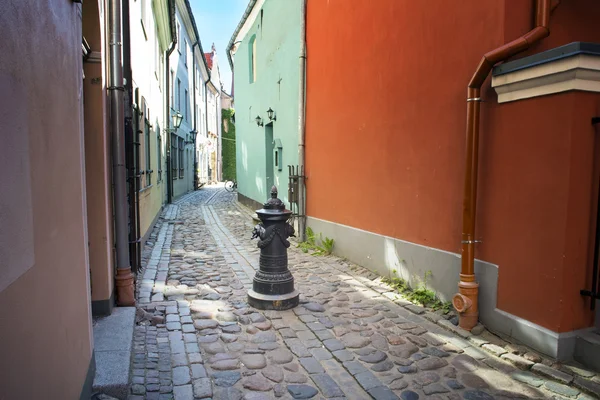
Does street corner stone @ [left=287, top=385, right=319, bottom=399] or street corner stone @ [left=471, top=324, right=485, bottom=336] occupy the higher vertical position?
street corner stone @ [left=471, top=324, right=485, bottom=336]

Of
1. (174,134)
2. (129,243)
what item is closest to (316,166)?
(129,243)

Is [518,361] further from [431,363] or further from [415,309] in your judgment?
[415,309]

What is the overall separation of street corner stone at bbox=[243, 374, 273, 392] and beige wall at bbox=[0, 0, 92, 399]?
3.71 ft

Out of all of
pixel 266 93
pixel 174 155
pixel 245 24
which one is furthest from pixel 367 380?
pixel 174 155

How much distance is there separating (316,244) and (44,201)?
6892mm

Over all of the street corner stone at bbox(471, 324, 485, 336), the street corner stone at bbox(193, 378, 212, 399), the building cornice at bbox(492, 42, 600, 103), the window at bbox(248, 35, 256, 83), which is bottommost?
the street corner stone at bbox(193, 378, 212, 399)

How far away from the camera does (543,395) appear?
314 cm

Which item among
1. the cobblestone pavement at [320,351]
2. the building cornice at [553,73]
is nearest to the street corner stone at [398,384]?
the cobblestone pavement at [320,351]

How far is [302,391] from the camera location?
3238mm

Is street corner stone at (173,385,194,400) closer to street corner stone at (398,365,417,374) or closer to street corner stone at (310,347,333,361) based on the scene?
street corner stone at (310,347,333,361)

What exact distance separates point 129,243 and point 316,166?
4435 mm

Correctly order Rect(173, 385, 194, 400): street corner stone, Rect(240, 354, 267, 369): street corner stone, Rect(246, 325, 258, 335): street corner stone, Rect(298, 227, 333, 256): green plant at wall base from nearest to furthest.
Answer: Rect(173, 385, 194, 400): street corner stone → Rect(240, 354, 267, 369): street corner stone → Rect(246, 325, 258, 335): street corner stone → Rect(298, 227, 333, 256): green plant at wall base

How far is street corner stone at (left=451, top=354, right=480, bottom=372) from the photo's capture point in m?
3.56

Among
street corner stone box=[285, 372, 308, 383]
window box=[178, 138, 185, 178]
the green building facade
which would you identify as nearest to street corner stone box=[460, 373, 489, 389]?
street corner stone box=[285, 372, 308, 383]
